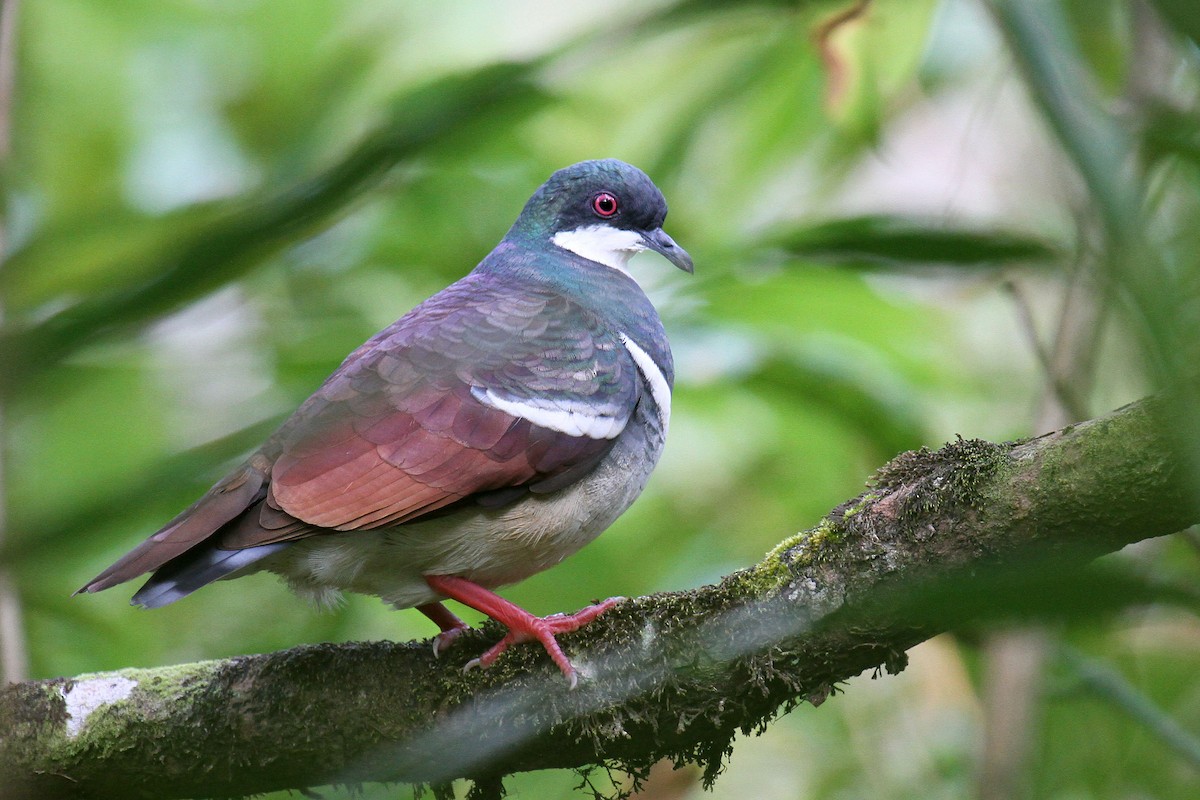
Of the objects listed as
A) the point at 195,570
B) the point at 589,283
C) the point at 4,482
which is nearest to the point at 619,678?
the point at 195,570

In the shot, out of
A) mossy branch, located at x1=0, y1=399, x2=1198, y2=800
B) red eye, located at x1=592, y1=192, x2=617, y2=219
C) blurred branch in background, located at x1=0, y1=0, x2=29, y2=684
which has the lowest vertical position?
mossy branch, located at x1=0, y1=399, x2=1198, y2=800

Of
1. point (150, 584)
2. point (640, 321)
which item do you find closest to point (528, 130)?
point (640, 321)

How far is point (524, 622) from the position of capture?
295 cm

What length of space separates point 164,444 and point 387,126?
3.11m

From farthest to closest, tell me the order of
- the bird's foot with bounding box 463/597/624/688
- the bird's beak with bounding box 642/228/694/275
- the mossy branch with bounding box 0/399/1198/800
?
the bird's beak with bounding box 642/228/694/275 → the bird's foot with bounding box 463/597/624/688 → the mossy branch with bounding box 0/399/1198/800

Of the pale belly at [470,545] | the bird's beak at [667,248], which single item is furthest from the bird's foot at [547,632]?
the bird's beak at [667,248]

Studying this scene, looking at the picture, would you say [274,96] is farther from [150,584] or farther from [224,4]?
[150,584]

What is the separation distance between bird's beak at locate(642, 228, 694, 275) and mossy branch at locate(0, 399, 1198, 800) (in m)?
1.65

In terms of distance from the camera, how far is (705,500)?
5.92m

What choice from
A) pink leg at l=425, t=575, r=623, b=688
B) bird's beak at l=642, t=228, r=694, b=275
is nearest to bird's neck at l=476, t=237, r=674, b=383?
bird's beak at l=642, t=228, r=694, b=275

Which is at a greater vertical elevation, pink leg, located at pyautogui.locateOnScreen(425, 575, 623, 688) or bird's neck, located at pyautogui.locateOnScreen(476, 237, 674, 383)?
bird's neck, located at pyautogui.locateOnScreen(476, 237, 674, 383)

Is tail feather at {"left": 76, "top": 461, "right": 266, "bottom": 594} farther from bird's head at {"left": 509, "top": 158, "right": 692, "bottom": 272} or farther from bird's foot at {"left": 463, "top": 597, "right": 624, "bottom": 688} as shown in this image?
bird's head at {"left": 509, "top": 158, "right": 692, "bottom": 272}

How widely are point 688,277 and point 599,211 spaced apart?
1.47ft

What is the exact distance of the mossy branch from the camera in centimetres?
216
